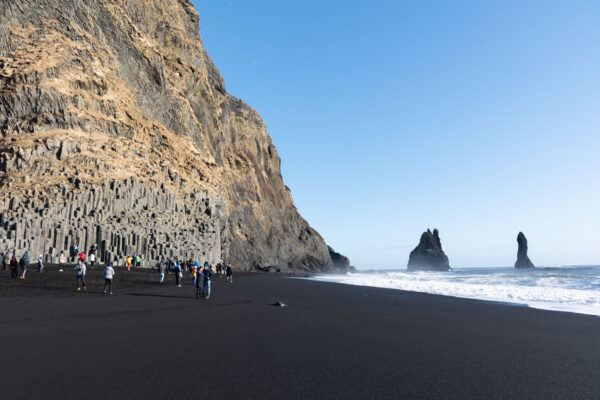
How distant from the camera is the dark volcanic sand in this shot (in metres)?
6.16

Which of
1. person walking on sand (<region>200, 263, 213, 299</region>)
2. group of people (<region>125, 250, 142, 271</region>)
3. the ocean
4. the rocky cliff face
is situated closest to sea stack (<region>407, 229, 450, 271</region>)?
the rocky cliff face

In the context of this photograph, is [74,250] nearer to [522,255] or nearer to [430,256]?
[430,256]

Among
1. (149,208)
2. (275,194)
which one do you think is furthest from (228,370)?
(275,194)

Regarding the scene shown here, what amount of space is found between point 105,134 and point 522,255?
604 feet

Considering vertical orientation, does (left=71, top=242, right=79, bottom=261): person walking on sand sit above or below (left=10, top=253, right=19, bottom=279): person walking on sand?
above

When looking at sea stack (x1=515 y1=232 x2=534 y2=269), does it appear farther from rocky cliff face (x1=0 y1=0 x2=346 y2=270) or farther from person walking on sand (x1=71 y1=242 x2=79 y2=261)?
person walking on sand (x1=71 y1=242 x2=79 y2=261)

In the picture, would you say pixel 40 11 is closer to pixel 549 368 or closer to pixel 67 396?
pixel 67 396

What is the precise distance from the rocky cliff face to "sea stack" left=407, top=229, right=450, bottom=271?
137 meters

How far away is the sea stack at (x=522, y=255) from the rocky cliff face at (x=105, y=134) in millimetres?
151568

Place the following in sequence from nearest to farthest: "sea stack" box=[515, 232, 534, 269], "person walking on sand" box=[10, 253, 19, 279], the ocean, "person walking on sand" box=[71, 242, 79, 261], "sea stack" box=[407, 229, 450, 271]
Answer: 1. the ocean
2. "person walking on sand" box=[10, 253, 19, 279]
3. "person walking on sand" box=[71, 242, 79, 261]
4. "sea stack" box=[515, 232, 534, 269]
5. "sea stack" box=[407, 229, 450, 271]

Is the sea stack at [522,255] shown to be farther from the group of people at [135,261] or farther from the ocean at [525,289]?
the group of people at [135,261]

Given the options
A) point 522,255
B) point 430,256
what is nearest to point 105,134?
point 430,256

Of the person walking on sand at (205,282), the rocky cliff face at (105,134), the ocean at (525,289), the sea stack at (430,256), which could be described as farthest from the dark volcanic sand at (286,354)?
the sea stack at (430,256)

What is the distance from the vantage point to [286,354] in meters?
8.52
